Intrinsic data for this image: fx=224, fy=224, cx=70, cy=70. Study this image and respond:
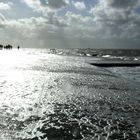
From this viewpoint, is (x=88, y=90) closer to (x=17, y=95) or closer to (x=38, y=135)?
(x=17, y=95)

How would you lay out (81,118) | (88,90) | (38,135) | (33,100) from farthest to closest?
(88,90), (33,100), (81,118), (38,135)

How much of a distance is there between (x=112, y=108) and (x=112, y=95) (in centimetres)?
414

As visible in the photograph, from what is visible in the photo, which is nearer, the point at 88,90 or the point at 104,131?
the point at 104,131

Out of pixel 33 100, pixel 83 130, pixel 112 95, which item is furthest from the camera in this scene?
pixel 112 95

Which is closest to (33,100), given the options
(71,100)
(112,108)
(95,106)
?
(71,100)

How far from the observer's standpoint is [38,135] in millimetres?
9477

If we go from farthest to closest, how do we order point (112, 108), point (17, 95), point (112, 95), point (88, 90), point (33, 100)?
1. point (88, 90)
2. point (112, 95)
3. point (17, 95)
4. point (33, 100)
5. point (112, 108)

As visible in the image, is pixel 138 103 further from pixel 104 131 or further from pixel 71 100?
pixel 104 131

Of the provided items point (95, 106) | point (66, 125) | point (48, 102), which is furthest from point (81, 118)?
point (48, 102)

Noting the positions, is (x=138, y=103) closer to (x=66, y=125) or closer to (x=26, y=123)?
(x=66, y=125)

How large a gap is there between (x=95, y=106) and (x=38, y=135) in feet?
19.6

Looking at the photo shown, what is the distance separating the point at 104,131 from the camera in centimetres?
1034

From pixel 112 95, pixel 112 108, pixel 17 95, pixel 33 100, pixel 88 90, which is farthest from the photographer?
pixel 88 90

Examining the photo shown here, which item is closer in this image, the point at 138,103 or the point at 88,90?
the point at 138,103
